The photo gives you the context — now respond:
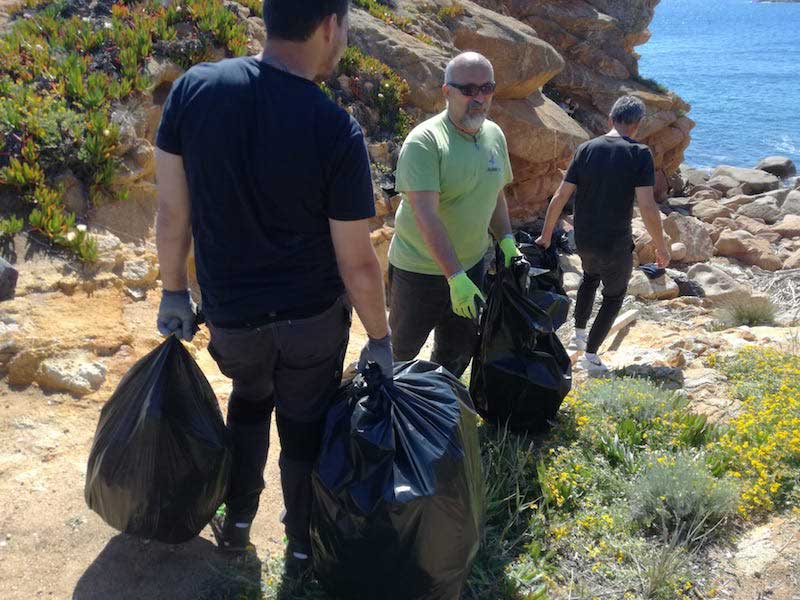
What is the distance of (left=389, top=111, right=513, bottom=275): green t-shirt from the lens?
10.0ft

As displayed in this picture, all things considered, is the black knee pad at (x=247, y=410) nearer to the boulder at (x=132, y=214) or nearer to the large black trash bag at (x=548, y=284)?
the large black trash bag at (x=548, y=284)

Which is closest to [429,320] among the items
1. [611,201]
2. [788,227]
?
[611,201]

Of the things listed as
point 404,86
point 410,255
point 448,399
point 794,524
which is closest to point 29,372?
point 410,255

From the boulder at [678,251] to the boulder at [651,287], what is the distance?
7.48 ft

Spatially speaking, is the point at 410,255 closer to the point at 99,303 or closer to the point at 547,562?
the point at 547,562

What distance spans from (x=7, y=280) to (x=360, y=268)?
2.70 meters

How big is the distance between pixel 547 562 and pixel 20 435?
2.45 m

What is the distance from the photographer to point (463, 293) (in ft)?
10.1

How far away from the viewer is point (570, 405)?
3.69m

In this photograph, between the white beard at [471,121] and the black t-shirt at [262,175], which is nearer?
the black t-shirt at [262,175]

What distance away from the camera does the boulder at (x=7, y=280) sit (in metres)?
3.88

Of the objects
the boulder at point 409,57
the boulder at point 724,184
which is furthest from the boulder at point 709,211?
the boulder at point 409,57

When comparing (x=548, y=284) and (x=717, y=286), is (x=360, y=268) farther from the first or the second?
(x=717, y=286)

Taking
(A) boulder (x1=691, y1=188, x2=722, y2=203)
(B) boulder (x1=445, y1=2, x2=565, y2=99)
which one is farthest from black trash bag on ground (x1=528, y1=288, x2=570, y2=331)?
(A) boulder (x1=691, y1=188, x2=722, y2=203)
